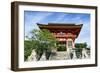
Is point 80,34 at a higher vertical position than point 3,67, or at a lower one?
higher

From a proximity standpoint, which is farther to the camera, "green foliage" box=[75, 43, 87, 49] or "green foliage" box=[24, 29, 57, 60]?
"green foliage" box=[75, 43, 87, 49]

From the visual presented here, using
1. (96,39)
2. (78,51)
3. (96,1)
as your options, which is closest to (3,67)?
(78,51)

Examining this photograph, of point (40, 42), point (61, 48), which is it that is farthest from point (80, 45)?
point (40, 42)

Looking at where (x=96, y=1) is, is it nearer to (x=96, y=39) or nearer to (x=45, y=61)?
(x=96, y=39)

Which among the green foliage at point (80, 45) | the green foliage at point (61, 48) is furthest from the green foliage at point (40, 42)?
the green foliage at point (80, 45)

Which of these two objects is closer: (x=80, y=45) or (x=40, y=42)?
(x=40, y=42)

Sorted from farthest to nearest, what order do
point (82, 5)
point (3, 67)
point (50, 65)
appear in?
point (82, 5), point (50, 65), point (3, 67)

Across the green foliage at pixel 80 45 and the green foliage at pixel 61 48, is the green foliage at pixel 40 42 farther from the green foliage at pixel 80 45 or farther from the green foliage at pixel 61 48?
the green foliage at pixel 80 45

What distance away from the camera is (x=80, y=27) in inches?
72.7

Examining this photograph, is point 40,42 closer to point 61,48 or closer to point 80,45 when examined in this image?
point 61,48

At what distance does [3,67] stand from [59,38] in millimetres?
472

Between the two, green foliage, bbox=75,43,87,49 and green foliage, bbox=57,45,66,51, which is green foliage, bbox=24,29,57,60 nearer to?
green foliage, bbox=57,45,66,51

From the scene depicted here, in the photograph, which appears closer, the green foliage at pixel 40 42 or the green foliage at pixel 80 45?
the green foliage at pixel 40 42

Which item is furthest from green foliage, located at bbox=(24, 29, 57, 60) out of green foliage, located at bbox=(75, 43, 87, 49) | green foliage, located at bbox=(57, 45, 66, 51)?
green foliage, located at bbox=(75, 43, 87, 49)
